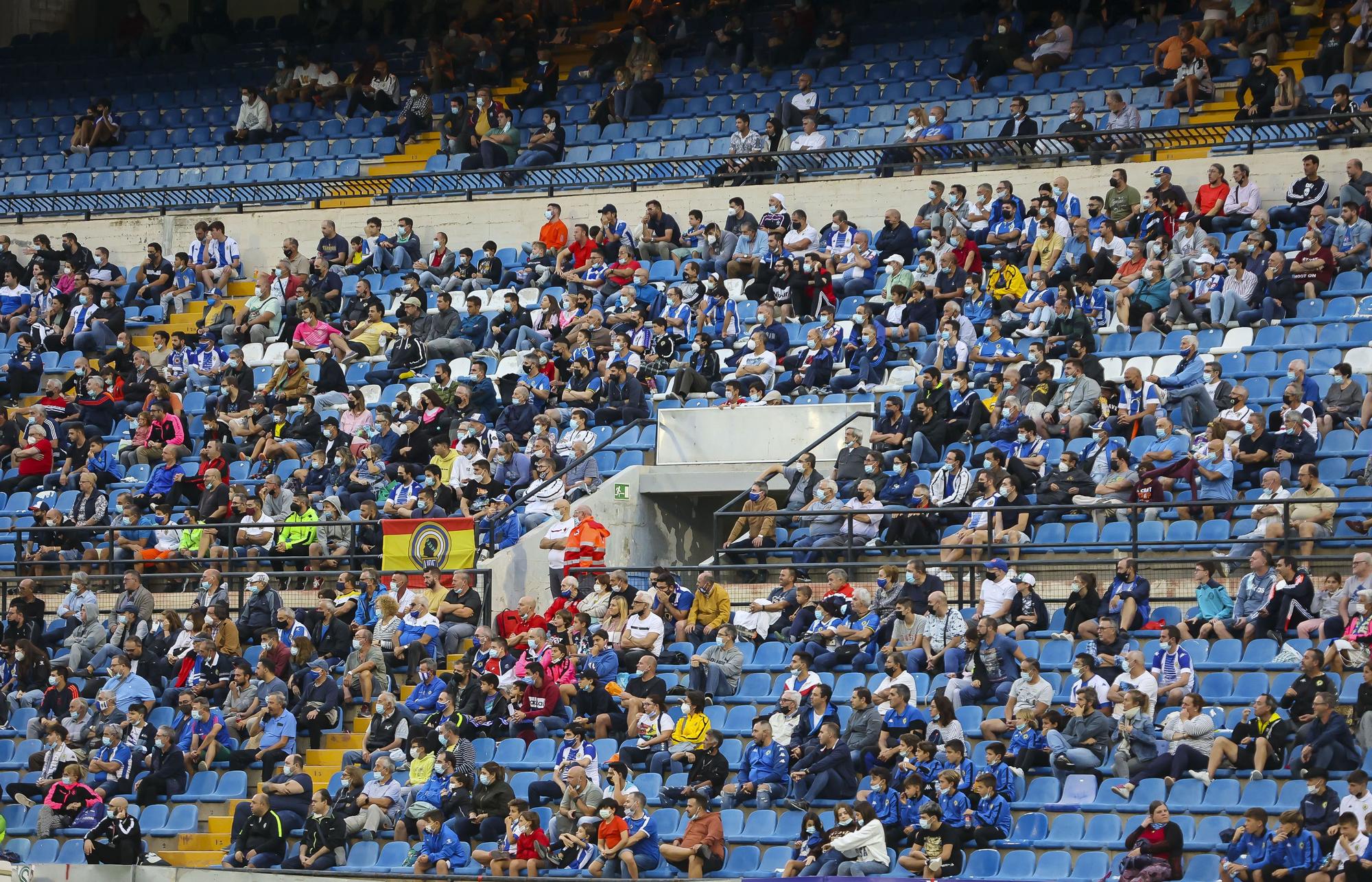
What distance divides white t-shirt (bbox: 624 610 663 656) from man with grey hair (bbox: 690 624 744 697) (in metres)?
0.46

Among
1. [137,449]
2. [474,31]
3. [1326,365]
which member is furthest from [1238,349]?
[474,31]

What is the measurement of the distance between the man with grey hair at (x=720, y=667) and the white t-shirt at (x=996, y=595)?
6.85 ft

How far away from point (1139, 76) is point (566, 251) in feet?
23.5

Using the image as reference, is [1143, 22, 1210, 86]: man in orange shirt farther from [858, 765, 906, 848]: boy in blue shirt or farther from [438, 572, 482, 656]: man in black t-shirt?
[858, 765, 906, 848]: boy in blue shirt

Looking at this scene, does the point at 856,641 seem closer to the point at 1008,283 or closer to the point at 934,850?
the point at 934,850

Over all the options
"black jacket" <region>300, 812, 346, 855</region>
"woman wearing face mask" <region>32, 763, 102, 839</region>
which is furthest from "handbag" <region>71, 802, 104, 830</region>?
"black jacket" <region>300, 812, 346, 855</region>

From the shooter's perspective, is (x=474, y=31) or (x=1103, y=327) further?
(x=474, y=31)

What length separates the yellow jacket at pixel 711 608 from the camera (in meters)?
18.6

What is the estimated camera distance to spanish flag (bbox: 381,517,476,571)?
1973cm

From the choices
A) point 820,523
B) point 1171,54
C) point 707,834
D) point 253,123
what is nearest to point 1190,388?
point 820,523

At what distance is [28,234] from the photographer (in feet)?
95.2

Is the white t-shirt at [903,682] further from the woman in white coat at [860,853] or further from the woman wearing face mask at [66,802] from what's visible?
the woman wearing face mask at [66,802]

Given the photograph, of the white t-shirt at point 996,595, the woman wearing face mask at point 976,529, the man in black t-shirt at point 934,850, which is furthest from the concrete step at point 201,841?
the white t-shirt at point 996,595

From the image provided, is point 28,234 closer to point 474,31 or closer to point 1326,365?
point 474,31
